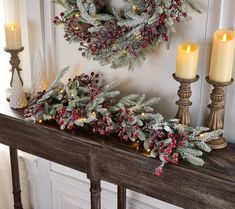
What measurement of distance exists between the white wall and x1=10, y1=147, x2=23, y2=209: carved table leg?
0.10 meters

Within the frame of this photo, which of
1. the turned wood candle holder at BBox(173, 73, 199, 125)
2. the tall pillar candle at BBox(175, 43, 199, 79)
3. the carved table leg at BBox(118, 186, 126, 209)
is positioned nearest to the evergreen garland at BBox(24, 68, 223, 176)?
the turned wood candle holder at BBox(173, 73, 199, 125)

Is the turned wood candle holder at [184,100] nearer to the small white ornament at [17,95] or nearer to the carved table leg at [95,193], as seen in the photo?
the carved table leg at [95,193]

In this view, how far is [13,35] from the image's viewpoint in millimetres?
1504

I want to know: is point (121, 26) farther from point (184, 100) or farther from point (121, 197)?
point (121, 197)

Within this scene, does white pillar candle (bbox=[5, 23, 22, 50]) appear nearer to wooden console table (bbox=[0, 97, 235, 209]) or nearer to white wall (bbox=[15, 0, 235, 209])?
white wall (bbox=[15, 0, 235, 209])

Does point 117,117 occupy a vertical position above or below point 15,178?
above

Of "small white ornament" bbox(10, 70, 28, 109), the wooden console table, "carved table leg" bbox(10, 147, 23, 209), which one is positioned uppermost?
"small white ornament" bbox(10, 70, 28, 109)

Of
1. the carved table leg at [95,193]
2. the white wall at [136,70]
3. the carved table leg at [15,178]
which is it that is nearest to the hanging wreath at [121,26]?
the white wall at [136,70]

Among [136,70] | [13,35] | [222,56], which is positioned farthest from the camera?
[13,35]

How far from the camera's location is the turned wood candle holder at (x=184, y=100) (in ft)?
3.81

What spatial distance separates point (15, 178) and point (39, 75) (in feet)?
1.62

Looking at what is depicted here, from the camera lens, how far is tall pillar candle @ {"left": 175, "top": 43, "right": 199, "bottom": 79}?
3.72 ft

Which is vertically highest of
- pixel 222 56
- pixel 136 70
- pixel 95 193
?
pixel 222 56

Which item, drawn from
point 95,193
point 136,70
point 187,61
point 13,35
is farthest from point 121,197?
point 13,35
